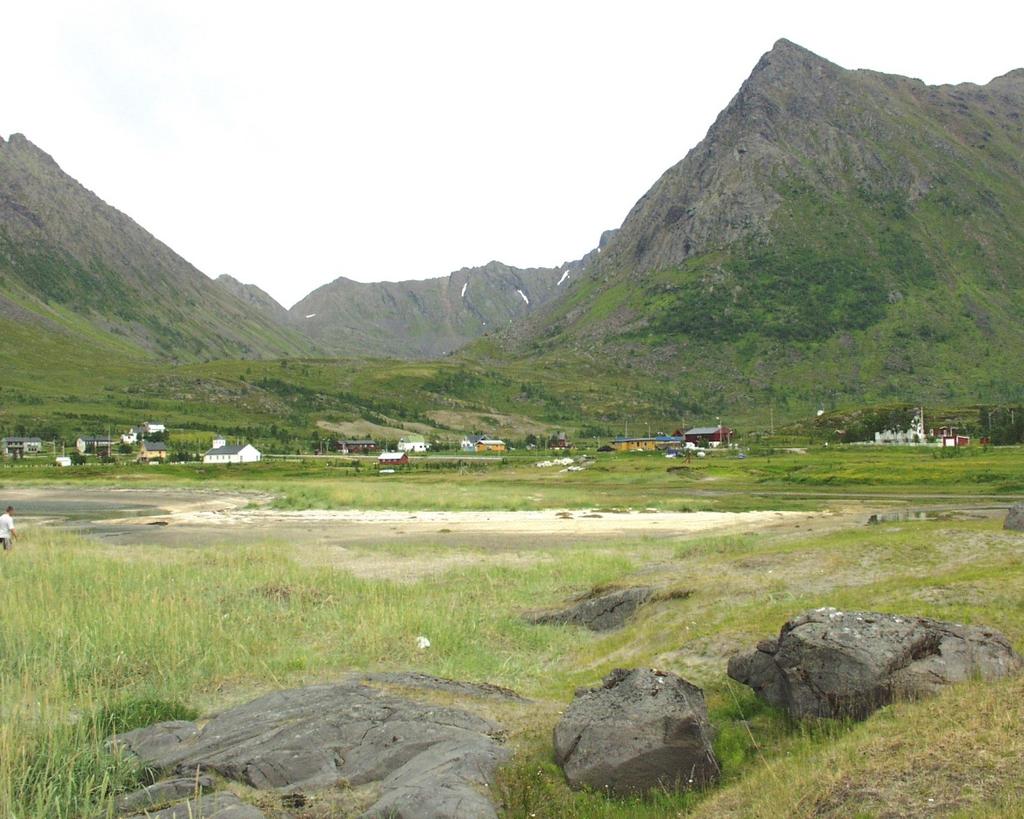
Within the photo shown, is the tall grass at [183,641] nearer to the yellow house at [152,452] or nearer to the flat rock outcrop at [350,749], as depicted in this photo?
the flat rock outcrop at [350,749]

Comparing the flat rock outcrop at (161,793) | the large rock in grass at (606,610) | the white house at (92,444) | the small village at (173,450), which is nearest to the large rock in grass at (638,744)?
the flat rock outcrop at (161,793)

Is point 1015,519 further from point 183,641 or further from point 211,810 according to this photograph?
point 211,810

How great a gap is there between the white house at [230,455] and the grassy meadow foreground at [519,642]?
11397 centimetres

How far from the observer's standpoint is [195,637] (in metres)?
20.1

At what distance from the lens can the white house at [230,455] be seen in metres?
160

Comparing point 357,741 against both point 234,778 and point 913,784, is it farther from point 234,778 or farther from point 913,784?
point 913,784

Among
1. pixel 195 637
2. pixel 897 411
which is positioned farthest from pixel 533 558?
pixel 897 411

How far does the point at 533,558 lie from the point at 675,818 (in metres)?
31.7

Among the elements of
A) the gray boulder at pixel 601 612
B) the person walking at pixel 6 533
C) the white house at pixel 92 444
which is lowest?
the gray boulder at pixel 601 612

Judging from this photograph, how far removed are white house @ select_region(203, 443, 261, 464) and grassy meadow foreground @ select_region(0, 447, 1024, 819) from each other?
374ft

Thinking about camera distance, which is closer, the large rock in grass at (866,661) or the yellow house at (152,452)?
the large rock in grass at (866,661)

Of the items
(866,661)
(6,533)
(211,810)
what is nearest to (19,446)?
(6,533)

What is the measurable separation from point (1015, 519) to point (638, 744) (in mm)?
29513

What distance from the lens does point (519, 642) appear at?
2289 centimetres
